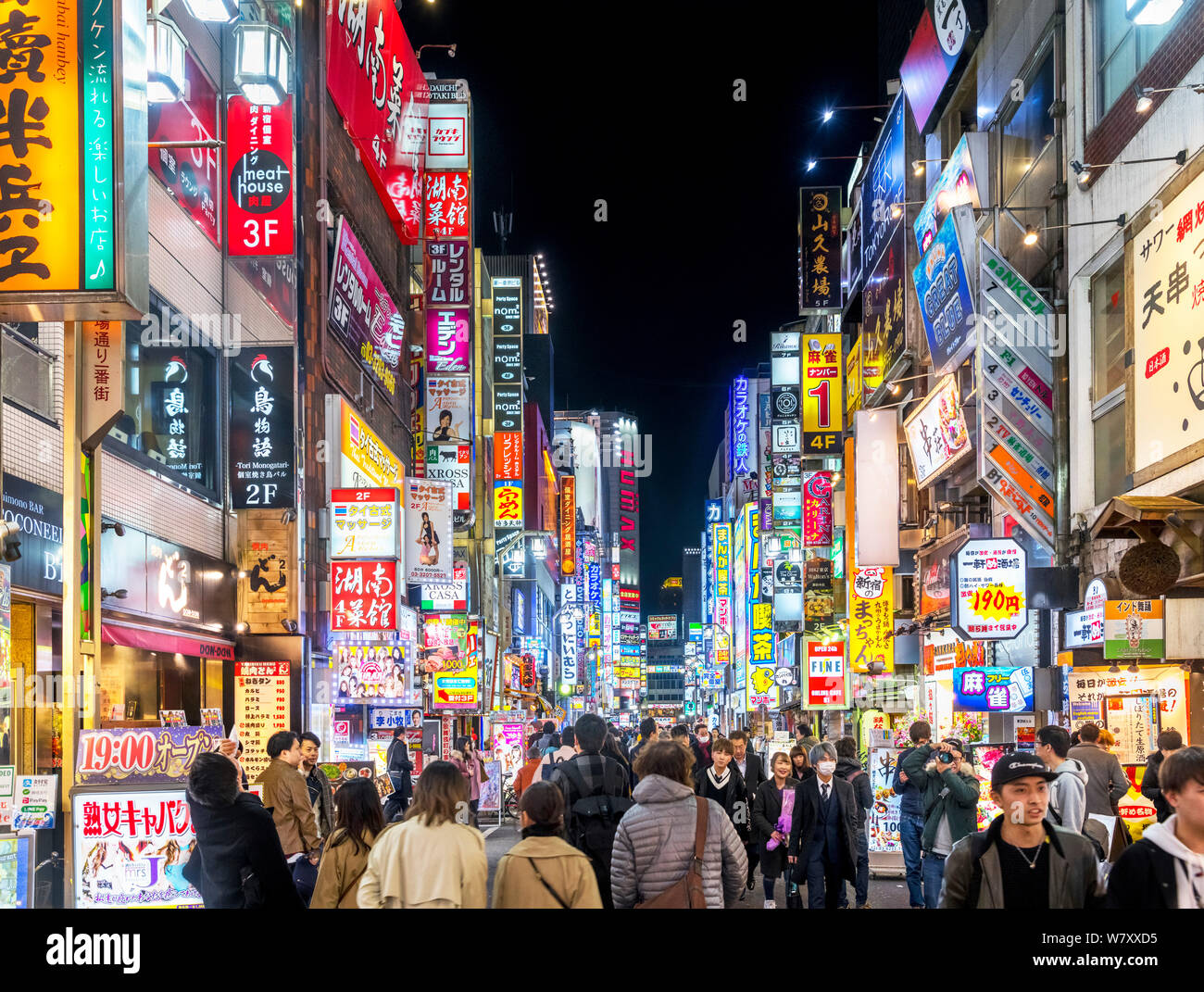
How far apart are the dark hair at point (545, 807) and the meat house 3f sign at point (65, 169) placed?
16.2ft

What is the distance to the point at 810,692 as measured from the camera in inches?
1479

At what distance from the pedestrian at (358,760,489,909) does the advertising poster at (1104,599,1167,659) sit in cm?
1083

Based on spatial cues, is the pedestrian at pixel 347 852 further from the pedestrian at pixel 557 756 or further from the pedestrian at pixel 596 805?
the pedestrian at pixel 557 756

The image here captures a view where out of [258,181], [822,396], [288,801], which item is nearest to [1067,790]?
[288,801]

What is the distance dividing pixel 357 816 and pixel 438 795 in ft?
3.90


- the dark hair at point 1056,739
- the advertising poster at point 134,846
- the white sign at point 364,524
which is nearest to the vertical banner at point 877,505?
the white sign at point 364,524

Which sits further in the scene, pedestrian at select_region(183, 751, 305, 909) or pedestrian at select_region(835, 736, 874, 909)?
pedestrian at select_region(835, 736, 874, 909)

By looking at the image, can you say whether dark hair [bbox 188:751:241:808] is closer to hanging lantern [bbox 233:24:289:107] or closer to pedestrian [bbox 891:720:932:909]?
pedestrian [bbox 891:720:932:909]

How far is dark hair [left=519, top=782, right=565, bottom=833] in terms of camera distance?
643cm

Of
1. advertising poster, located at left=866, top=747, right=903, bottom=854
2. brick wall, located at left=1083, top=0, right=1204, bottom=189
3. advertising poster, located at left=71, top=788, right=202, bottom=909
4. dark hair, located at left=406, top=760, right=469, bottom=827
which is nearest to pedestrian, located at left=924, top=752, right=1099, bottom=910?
dark hair, located at left=406, top=760, right=469, bottom=827

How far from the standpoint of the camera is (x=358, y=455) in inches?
1123

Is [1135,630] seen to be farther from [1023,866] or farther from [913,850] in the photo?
[1023,866]

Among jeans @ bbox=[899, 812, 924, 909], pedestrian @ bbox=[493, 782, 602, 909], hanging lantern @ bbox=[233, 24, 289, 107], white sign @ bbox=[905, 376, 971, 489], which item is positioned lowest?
jeans @ bbox=[899, 812, 924, 909]

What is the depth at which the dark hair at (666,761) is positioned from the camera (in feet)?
23.8
